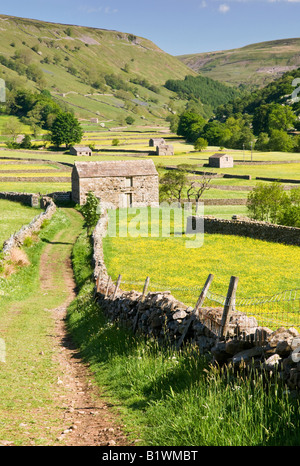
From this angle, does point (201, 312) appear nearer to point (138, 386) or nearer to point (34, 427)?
point (138, 386)

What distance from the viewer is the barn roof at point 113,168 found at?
176ft

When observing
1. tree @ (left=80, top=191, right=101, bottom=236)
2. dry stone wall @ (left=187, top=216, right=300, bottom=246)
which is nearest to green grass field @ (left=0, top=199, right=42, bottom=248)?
tree @ (left=80, top=191, right=101, bottom=236)

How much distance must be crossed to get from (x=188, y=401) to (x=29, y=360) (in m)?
6.43

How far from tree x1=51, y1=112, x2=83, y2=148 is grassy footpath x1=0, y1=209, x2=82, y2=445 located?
4328 inches

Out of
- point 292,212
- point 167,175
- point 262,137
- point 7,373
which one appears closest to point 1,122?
point 262,137

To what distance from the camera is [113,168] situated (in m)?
55.1

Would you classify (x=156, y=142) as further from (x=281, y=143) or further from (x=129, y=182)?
(x=129, y=182)

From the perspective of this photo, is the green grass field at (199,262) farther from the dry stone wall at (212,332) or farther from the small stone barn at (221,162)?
the small stone barn at (221,162)

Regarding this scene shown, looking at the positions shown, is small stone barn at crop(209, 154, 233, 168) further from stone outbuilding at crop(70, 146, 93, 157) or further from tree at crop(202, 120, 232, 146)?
tree at crop(202, 120, 232, 146)

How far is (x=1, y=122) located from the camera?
166 meters

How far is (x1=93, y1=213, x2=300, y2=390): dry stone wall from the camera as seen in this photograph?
7410mm

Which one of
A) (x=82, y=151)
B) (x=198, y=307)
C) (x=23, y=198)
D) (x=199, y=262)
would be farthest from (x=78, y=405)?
(x=82, y=151)

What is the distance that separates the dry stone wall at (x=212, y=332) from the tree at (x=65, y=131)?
12410 centimetres
